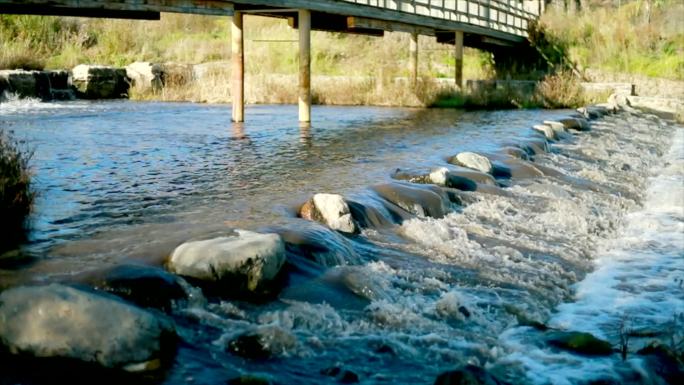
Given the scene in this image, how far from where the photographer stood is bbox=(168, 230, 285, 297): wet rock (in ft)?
17.4

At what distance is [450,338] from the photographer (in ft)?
16.3

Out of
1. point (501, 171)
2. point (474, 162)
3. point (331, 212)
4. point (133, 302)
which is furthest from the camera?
point (501, 171)

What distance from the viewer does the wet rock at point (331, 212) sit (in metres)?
7.04

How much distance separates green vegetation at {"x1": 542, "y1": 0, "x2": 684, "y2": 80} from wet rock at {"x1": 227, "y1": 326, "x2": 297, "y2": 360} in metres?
24.2

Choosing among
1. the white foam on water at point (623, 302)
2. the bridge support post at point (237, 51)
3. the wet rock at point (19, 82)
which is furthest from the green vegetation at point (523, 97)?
the white foam on water at point (623, 302)

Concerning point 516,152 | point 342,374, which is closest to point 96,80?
point 516,152

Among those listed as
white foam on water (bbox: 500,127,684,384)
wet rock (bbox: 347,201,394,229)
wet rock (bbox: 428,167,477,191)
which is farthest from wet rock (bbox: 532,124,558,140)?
wet rock (bbox: 347,201,394,229)

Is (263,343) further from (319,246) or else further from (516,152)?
(516,152)

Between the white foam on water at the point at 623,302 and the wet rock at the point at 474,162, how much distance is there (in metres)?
1.92

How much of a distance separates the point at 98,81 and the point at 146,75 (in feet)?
4.93

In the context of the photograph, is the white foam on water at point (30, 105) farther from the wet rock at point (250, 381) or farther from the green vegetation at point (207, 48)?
the wet rock at point (250, 381)

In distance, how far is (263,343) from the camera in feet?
15.0

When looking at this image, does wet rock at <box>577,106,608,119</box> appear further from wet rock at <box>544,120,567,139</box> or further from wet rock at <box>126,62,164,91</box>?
wet rock at <box>126,62,164,91</box>

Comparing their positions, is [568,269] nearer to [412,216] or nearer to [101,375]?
[412,216]
